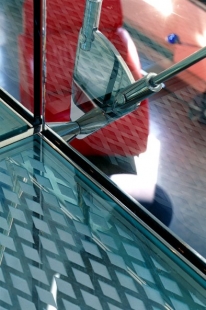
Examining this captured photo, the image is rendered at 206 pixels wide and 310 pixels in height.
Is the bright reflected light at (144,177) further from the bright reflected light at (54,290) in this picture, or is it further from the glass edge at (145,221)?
the bright reflected light at (54,290)

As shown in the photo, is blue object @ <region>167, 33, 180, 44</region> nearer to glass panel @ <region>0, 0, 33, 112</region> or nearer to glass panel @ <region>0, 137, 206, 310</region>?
glass panel @ <region>0, 0, 33, 112</region>

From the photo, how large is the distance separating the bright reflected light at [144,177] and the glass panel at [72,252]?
35 mm

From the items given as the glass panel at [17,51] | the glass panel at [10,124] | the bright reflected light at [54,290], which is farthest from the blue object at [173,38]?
the bright reflected light at [54,290]

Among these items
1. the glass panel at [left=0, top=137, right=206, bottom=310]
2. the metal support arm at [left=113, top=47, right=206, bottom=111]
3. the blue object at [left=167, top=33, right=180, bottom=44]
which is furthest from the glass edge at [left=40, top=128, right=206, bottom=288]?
→ the blue object at [left=167, top=33, right=180, bottom=44]

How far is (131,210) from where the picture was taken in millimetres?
457

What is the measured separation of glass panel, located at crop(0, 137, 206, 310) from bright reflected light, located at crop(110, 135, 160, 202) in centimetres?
3

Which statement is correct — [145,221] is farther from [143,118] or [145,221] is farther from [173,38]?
[173,38]

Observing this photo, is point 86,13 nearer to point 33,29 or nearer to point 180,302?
point 33,29

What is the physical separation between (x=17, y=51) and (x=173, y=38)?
36 cm

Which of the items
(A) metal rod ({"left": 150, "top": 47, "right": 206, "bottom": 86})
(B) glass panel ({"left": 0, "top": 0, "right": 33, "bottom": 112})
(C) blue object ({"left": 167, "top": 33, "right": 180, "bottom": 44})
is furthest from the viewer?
(C) blue object ({"left": 167, "top": 33, "right": 180, "bottom": 44})

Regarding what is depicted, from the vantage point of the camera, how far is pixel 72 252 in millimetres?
420

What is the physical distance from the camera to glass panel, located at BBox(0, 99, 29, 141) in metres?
0.54

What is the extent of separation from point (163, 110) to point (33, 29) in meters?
0.22

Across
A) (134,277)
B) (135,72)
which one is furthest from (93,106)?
(134,277)
